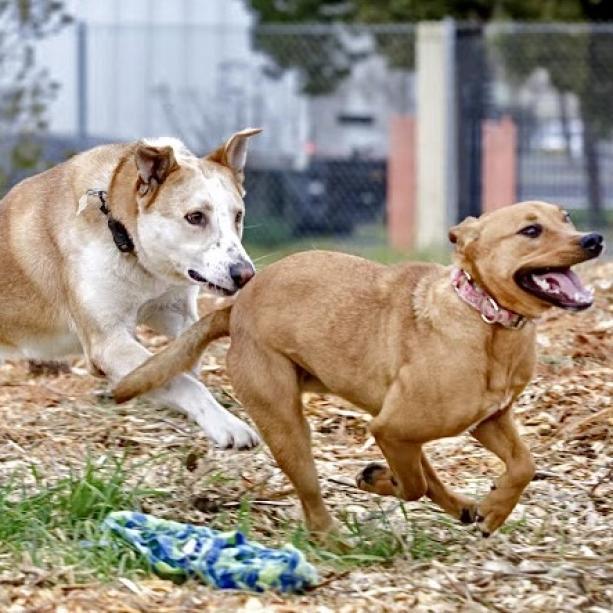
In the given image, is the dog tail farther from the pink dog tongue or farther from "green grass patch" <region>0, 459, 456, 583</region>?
the pink dog tongue

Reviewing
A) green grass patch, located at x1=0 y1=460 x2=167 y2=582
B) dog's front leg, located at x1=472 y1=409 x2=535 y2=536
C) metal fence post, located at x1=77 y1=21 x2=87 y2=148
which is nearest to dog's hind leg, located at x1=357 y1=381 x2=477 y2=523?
dog's front leg, located at x1=472 y1=409 x2=535 y2=536

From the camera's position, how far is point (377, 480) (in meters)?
5.80

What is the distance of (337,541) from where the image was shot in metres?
5.62

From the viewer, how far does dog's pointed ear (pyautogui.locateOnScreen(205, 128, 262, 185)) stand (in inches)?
273

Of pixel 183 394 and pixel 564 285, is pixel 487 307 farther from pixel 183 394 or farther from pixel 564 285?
pixel 183 394

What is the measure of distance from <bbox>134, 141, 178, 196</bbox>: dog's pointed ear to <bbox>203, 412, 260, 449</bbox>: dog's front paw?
102 centimetres

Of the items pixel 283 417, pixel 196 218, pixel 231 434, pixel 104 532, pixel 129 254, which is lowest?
pixel 104 532

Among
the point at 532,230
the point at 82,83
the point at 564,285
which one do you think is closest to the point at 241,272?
the point at 532,230

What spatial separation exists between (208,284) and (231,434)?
63 cm

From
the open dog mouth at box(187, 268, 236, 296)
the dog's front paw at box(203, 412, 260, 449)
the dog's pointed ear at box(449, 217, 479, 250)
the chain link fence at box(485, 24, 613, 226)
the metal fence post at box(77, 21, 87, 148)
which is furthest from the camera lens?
the metal fence post at box(77, 21, 87, 148)

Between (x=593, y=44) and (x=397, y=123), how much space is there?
2.00m

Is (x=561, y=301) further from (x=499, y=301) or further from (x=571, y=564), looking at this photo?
(x=571, y=564)

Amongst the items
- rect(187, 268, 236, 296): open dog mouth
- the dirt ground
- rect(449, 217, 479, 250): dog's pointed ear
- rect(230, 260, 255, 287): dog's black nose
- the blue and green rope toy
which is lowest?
the dirt ground

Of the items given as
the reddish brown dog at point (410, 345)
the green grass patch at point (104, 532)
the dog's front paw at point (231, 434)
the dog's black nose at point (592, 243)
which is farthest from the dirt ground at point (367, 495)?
the dog's black nose at point (592, 243)
